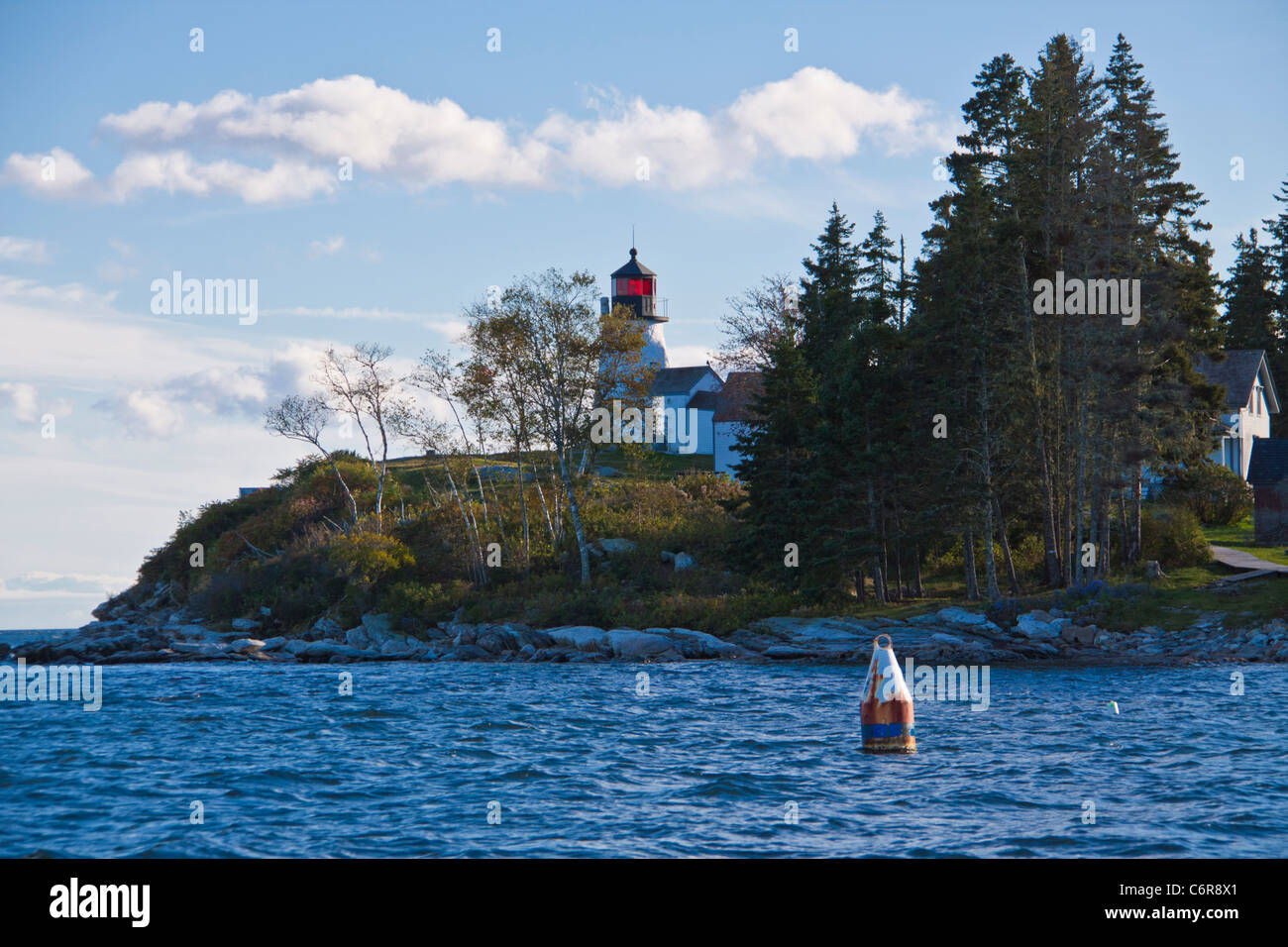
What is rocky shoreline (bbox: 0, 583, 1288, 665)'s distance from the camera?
→ 110ft

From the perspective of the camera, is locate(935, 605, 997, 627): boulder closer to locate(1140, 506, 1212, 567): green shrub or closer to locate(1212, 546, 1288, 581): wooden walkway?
locate(1212, 546, 1288, 581): wooden walkway

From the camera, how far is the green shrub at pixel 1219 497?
54.3 m

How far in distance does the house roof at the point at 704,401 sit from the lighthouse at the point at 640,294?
441 centimetres

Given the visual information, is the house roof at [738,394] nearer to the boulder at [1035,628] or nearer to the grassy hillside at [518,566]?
the grassy hillside at [518,566]

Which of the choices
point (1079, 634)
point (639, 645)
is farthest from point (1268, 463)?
point (639, 645)

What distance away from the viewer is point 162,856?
38.9 ft

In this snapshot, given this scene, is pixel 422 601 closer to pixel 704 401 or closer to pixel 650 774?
pixel 650 774

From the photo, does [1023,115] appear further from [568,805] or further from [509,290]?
[568,805]

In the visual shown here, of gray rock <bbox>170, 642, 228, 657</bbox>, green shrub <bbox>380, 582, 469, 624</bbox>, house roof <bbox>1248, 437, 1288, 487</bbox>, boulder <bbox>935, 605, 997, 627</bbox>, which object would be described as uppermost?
house roof <bbox>1248, 437, 1288, 487</bbox>

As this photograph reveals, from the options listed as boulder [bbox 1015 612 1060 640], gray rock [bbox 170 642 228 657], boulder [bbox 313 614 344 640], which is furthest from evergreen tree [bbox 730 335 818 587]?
gray rock [bbox 170 642 228 657]

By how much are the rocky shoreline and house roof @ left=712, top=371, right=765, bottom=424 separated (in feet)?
78.3

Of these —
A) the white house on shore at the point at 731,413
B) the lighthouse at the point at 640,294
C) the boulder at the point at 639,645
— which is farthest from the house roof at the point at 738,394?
the boulder at the point at 639,645
